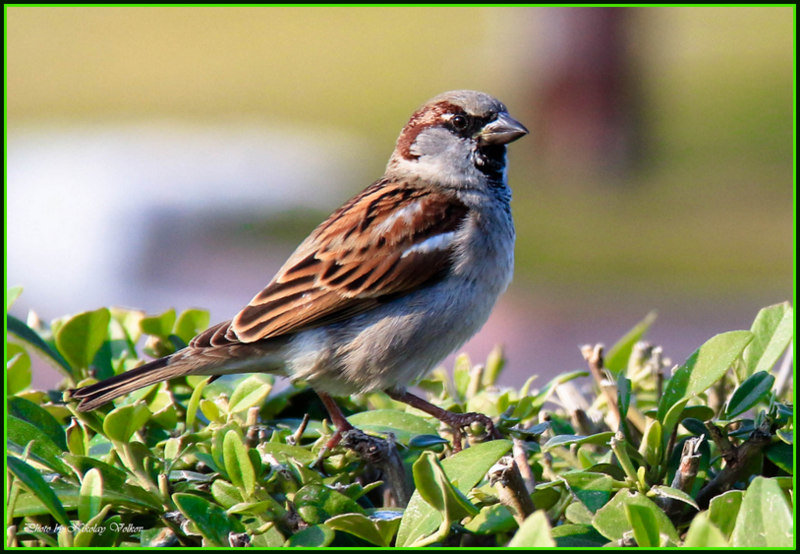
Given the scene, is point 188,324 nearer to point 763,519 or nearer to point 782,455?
point 782,455

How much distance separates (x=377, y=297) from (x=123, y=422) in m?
1.21

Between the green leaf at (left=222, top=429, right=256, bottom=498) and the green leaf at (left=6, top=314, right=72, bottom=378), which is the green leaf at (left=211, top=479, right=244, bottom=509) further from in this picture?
the green leaf at (left=6, top=314, right=72, bottom=378)

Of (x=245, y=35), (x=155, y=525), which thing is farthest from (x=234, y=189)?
(x=245, y=35)

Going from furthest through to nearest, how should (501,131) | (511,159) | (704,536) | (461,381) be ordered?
1. (511,159)
2. (501,131)
3. (461,381)
4. (704,536)

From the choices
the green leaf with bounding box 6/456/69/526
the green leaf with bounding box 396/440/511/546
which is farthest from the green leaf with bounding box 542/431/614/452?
the green leaf with bounding box 6/456/69/526

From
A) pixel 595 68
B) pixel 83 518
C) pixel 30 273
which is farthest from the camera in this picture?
pixel 595 68

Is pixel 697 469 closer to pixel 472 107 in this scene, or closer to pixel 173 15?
pixel 472 107

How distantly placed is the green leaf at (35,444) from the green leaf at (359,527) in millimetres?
478

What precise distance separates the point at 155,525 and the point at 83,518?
0.13 meters

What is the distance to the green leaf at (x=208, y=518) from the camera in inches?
55.0

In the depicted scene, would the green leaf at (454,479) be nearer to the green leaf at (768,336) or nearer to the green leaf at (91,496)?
the green leaf at (91,496)

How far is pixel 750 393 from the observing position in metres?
1.66

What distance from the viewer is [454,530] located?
1427 mm

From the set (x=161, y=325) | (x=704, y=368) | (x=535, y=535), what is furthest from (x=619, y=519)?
(x=161, y=325)
